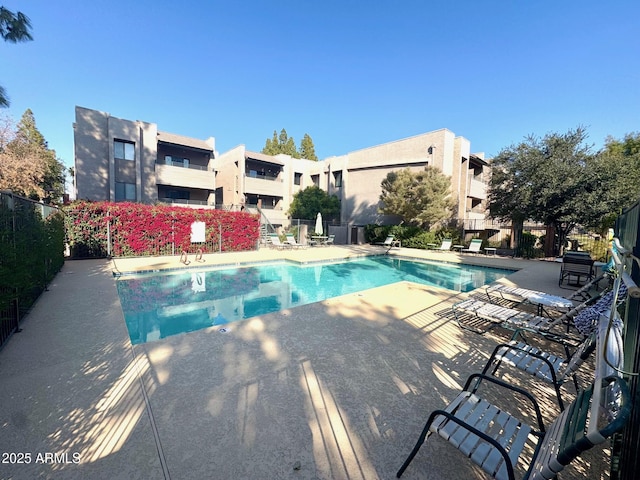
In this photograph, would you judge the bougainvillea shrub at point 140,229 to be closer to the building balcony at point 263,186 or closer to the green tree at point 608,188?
the building balcony at point 263,186

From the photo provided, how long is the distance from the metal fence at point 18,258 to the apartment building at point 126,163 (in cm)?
1505

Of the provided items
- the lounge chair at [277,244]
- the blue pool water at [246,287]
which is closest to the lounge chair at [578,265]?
the blue pool water at [246,287]

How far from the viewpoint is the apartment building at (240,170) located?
61.6 feet

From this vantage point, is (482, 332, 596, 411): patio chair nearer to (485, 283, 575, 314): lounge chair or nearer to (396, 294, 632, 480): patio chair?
(396, 294, 632, 480): patio chair

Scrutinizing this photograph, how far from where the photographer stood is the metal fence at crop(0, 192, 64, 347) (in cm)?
327

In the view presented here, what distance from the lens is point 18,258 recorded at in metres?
3.83

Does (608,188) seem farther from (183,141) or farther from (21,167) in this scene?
(21,167)

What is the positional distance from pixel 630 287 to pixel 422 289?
5909 millimetres

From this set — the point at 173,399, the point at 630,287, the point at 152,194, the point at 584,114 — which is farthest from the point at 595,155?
the point at 152,194

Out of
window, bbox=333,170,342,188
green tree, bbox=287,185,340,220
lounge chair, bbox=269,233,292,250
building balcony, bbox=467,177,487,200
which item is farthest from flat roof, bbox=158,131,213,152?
building balcony, bbox=467,177,487,200

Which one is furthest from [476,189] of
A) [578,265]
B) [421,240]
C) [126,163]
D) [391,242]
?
[126,163]

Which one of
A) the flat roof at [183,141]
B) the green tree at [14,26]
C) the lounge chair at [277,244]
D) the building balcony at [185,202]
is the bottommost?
the lounge chair at [277,244]

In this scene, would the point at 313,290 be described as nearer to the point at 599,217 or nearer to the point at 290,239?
the point at 290,239

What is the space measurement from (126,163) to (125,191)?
199 cm
